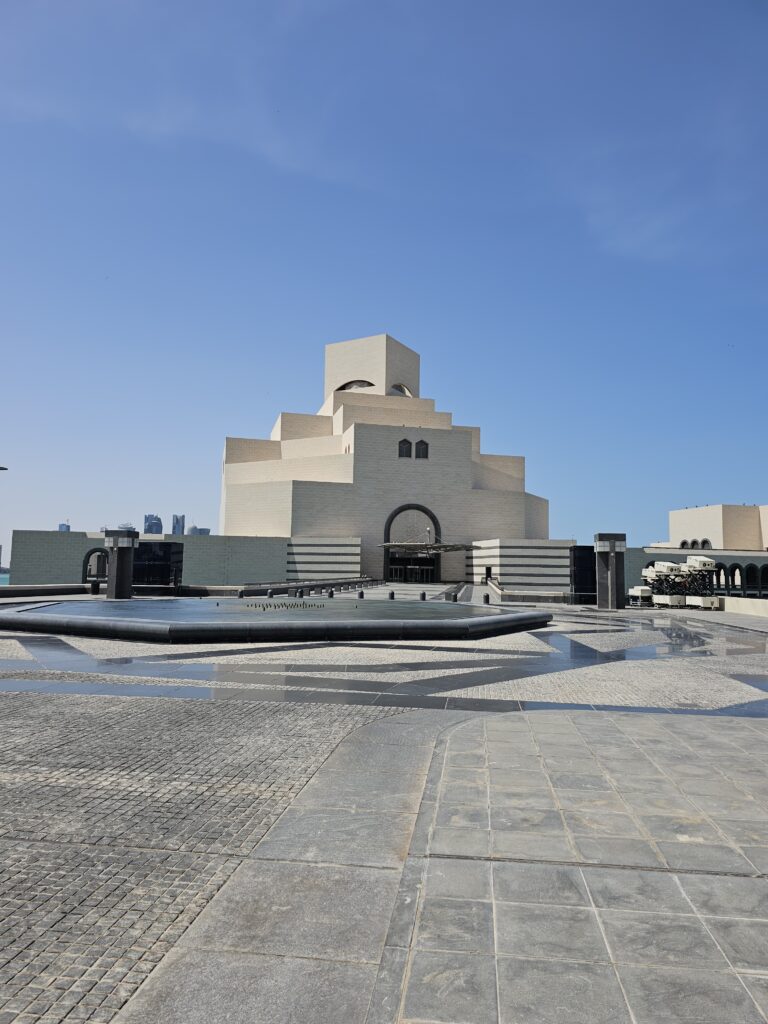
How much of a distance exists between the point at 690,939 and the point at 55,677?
1005 cm

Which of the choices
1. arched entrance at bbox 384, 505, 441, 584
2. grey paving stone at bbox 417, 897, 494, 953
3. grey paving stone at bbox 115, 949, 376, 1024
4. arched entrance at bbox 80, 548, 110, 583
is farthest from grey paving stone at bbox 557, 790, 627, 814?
arched entrance at bbox 384, 505, 441, 584

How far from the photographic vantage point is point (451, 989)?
103 inches

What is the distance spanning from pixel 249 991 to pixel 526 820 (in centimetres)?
240

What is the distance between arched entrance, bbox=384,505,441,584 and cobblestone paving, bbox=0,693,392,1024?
5397 cm

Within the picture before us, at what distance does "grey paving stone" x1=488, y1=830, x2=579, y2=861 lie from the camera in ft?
12.8

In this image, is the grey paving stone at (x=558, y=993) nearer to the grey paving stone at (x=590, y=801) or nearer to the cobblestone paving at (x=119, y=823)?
the cobblestone paving at (x=119, y=823)

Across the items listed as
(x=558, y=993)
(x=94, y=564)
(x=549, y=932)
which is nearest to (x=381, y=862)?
(x=549, y=932)

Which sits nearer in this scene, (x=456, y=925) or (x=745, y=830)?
(x=456, y=925)

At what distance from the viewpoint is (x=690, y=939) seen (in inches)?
119

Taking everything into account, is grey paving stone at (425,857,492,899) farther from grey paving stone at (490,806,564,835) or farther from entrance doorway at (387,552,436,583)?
entrance doorway at (387,552,436,583)

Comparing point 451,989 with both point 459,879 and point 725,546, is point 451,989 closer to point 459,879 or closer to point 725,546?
point 459,879

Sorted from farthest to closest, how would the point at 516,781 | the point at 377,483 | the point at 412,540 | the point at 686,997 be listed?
the point at 412,540 < the point at 377,483 < the point at 516,781 < the point at 686,997

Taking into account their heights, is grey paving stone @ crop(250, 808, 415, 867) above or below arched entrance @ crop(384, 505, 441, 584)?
below

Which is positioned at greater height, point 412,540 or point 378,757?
point 412,540
